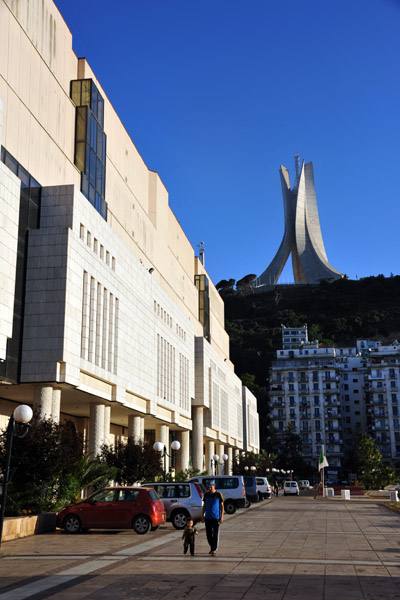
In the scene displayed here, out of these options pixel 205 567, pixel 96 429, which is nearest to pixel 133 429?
pixel 96 429

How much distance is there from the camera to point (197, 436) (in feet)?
184

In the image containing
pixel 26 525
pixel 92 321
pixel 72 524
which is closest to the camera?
pixel 26 525

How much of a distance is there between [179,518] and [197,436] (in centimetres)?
3498

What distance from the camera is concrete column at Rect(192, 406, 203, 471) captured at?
55.7 meters

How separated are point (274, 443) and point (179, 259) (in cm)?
6776

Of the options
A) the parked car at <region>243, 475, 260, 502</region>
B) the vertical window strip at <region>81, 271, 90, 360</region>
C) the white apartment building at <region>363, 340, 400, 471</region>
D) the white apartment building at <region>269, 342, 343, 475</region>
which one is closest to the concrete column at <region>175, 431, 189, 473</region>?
the parked car at <region>243, 475, 260, 502</region>

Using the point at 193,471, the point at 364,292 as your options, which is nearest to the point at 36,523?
the point at 193,471

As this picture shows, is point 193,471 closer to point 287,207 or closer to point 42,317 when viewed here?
point 42,317

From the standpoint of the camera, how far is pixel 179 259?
5862cm

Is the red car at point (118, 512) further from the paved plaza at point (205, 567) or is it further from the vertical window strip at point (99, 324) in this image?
the vertical window strip at point (99, 324)

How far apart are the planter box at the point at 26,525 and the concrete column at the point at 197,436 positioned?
35.2 meters

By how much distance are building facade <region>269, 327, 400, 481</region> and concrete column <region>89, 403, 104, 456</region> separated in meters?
87.7

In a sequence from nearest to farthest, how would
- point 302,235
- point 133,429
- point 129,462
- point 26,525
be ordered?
point 26,525 < point 129,462 < point 133,429 < point 302,235

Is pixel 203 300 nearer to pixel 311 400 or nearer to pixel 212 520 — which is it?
pixel 212 520
